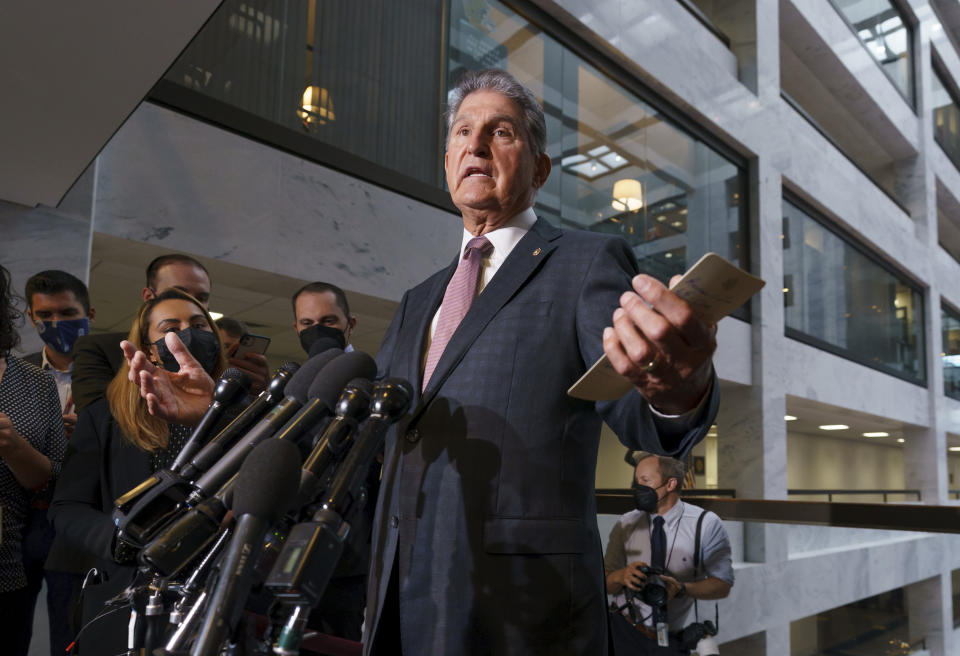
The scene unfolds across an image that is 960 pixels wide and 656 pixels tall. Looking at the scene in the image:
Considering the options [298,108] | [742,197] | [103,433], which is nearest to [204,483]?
[103,433]

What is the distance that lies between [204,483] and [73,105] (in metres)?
1.72

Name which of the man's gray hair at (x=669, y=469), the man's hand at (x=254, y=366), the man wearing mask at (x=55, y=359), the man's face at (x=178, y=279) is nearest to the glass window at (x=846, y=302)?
the man's gray hair at (x=669, y=469)

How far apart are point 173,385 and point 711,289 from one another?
0.98 metres

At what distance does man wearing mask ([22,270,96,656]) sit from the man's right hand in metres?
1.87

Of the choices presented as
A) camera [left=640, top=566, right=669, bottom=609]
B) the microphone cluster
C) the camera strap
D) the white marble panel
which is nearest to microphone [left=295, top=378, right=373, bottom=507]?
the microphone cluster

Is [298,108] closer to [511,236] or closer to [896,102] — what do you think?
[511,236]

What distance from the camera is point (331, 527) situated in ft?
2.01

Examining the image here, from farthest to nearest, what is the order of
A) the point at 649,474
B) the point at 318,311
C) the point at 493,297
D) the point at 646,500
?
the point at 649,474
the point at 646,500
the point at 318,311
the point at 493,297

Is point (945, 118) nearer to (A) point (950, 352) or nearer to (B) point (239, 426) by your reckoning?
(A) point (950, 352)

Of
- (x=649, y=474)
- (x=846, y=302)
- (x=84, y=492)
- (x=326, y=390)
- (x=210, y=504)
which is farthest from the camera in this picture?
(x=846, y=302)

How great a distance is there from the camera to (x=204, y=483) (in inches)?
29.5

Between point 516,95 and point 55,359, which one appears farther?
point 55,359

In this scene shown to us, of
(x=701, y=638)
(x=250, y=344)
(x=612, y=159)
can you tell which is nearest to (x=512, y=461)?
(x=250, y=344)

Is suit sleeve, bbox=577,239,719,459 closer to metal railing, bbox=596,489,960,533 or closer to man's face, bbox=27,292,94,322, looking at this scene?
metal railing, bbox=596,489,960,533
